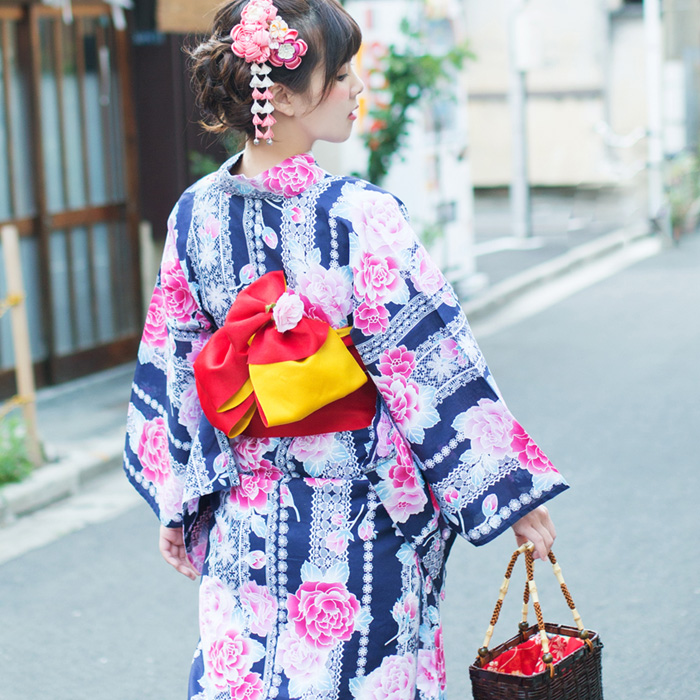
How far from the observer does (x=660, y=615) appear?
4039mm

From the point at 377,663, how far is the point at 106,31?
277 inches

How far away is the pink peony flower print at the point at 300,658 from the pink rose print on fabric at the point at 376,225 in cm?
72

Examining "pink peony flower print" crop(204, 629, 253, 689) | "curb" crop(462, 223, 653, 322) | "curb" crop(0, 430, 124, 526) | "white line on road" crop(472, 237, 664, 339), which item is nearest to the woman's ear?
"pink peony flower print" crop(204, 629, 253, 689)

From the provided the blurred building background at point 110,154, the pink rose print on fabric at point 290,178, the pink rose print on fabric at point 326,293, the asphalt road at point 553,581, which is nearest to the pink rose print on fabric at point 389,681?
the pink rose print on fabric at point 326,293

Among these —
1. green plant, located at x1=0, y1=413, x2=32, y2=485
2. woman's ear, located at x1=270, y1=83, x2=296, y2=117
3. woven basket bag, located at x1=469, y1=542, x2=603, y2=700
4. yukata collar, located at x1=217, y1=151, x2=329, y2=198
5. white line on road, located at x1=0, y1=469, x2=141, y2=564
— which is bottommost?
white line on road, located at x1=0, y1=469, x2=141, y2=564

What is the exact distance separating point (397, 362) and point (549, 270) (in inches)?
427

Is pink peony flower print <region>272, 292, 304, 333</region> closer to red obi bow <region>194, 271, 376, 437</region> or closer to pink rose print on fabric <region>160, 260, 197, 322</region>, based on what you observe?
red obi bow <region>194, 271, 376, 437</region>

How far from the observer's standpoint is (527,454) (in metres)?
2.15

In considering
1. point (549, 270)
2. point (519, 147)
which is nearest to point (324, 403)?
point (549, 270)

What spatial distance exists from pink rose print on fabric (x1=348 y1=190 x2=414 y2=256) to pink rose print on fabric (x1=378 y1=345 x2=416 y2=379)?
18cm

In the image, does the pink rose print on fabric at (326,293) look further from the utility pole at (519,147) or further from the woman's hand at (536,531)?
the utility pole at (519,147)

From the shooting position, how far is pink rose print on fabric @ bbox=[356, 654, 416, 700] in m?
2.14

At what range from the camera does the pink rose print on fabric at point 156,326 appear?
95.8 inches

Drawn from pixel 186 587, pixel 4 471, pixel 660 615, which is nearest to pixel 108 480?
pixel 4 471
